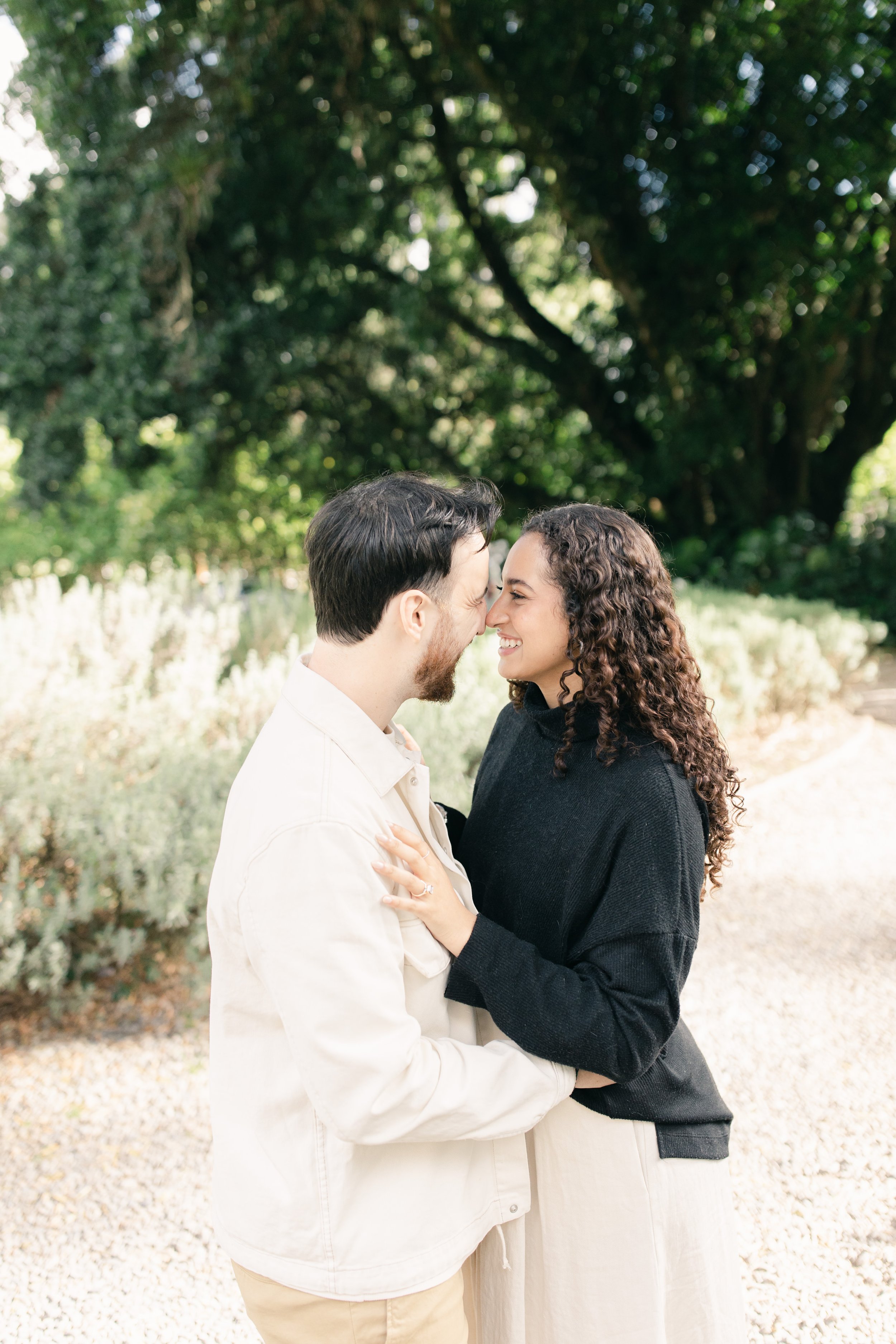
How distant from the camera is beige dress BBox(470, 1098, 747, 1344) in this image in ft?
5.29

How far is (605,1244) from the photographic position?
1.62m

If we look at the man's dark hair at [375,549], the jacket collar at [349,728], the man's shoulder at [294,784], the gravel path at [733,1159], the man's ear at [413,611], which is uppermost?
the man's dark hair at [375,549]

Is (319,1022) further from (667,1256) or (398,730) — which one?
(667,1256)

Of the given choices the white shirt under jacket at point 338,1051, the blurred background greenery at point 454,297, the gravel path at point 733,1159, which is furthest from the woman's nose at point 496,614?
the blurred background greenery at point 454,297

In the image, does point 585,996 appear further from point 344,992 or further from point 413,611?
point 413,611

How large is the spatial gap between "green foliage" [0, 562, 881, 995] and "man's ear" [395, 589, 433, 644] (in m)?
2.73

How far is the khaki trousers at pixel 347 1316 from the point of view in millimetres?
1367

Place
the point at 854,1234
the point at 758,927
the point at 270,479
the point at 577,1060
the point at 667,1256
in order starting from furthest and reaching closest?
the point at 270,479
the point at 758,927
the point at 854,1234
the point at 667,1256
the point at 577,1060

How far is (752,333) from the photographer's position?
14.0 m

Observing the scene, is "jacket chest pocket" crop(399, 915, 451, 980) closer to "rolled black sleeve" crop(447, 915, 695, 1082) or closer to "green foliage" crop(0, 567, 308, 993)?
"rolled black sleeve" crop(447, 915, 695, 1082)

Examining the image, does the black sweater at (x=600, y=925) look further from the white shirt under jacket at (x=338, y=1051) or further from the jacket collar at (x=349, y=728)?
the jacket collar at (x=349, y=728)

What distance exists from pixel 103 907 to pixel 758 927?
340 centimetres

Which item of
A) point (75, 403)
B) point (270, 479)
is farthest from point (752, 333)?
point (75, 403)

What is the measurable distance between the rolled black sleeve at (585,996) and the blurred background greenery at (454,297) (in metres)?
4.78
